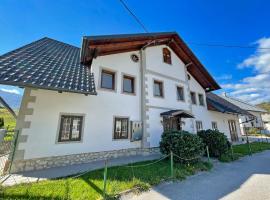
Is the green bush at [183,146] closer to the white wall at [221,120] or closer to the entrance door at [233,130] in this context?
the white wall at [221,120]

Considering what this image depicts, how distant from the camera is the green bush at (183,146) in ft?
24.5

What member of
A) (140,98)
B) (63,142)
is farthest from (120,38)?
(63,142)

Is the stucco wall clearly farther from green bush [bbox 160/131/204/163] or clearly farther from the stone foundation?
green bush [bbox 160/131/204/163]

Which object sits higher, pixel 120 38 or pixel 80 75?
pixel 120 38

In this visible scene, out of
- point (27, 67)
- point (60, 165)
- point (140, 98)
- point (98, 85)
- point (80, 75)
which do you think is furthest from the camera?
point (140, 98)

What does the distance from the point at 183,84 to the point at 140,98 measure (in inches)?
209

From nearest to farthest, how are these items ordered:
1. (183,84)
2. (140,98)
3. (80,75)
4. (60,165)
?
1. (60,165)
2. (80,75)
3. (140,98)
4. (183,84)

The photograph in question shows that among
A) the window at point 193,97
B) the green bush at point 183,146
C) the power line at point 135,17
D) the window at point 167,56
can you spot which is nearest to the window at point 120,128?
the green bush at point 183,146

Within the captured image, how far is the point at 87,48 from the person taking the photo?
8.46 meters

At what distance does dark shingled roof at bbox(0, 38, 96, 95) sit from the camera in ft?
18.2

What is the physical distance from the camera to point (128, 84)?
1085cm

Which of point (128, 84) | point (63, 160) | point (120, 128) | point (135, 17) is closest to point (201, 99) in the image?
point (128, 84)

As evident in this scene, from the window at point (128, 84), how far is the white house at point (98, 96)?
0.07 m

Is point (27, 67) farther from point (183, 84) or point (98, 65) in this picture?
point (183, 84)
